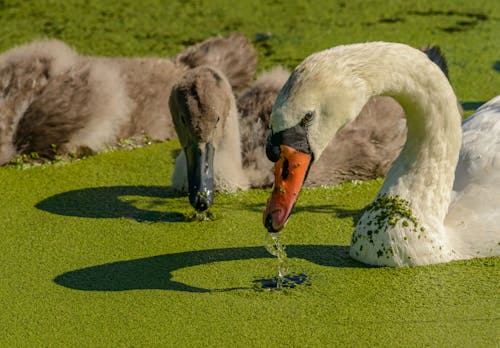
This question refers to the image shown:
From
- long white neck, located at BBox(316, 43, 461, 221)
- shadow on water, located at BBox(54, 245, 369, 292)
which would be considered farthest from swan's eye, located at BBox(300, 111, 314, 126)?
shadow on water, located at BBox(54, 245, 369, 292)

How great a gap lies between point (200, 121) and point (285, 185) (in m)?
1.42

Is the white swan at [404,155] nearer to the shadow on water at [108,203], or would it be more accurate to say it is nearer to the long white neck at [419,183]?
the long white neck at [419,183]

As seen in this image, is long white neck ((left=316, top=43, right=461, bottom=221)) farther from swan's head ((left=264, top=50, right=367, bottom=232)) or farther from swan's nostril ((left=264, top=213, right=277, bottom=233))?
swan's nostril ((left=264, top=213, right=277, bottom=233))

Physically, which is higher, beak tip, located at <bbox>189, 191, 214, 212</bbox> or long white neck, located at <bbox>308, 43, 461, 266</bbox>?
long white neck, located at <bbox>308, 43, 461, 266</bbox>

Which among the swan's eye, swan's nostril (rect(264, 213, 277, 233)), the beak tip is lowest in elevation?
the beak tip

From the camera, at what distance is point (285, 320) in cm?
393

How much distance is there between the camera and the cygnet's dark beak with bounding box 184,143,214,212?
493cm

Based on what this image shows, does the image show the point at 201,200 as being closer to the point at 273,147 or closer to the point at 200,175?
the point at 200,175

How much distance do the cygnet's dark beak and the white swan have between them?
869mm

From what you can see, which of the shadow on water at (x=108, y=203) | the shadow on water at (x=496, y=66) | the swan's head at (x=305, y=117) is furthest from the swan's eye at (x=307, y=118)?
the shadow on water at (x=496, y=66)

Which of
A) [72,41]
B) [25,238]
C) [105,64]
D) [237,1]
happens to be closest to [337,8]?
[237,1]

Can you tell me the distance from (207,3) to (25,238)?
4.07 meters

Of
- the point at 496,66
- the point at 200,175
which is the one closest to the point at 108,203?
the point at 200,175

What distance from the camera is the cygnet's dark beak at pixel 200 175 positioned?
493cm
